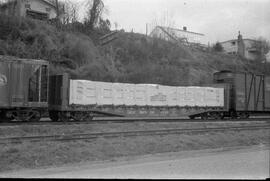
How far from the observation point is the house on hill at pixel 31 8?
137 ft

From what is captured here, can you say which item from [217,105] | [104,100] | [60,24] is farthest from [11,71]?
[60,24]

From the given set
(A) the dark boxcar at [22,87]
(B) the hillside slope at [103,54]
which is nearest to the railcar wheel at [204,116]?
(B) the hillside slope at [103,54]

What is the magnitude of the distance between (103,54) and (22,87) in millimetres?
24895

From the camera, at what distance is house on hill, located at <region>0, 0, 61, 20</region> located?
4178 centimetres

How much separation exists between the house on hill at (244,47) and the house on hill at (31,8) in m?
42.3

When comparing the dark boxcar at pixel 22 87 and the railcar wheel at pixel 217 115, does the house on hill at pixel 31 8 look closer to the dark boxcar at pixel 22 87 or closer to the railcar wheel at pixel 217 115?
the dark boxcar at pixel 22 87

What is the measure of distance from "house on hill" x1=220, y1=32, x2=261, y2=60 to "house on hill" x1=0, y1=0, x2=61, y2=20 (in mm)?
42321

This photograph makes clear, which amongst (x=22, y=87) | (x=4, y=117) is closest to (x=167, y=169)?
(x=22, y=87)

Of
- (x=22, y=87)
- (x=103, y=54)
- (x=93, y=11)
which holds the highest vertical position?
(x=93, y=11)

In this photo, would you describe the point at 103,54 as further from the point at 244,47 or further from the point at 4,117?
the point at 244,47

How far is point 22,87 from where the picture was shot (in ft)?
61.8

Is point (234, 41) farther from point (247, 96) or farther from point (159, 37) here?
point (247, 96)

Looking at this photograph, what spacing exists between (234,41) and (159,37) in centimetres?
4035

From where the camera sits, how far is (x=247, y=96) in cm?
2947
